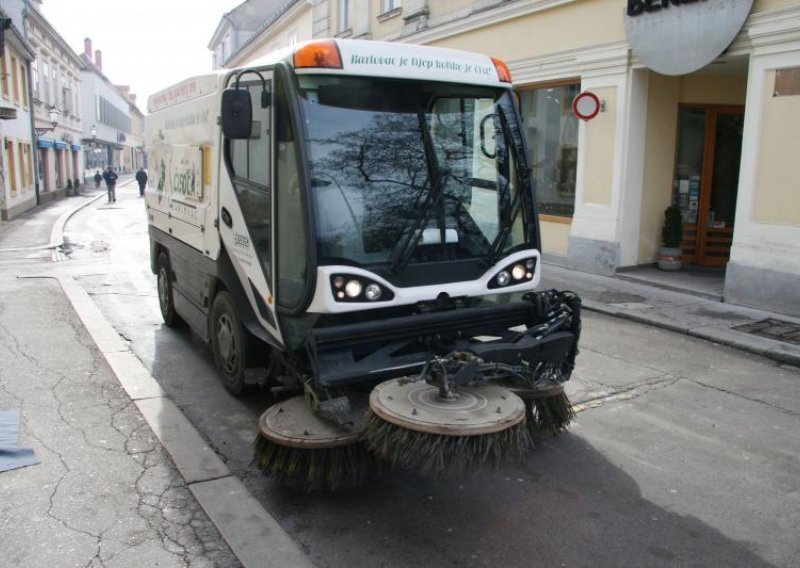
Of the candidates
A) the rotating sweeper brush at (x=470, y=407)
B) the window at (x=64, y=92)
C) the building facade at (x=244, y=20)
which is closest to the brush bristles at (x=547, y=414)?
the rotating sweeper brush at (x=470, y=407)

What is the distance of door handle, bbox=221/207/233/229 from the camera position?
5.12 meters

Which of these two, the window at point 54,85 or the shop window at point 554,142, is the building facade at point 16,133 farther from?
the shop window at point 554,142

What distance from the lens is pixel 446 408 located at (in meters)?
3.51

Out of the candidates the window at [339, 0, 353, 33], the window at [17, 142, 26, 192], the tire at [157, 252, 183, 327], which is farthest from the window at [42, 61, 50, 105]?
the tire at [157, 252, 183, 327]

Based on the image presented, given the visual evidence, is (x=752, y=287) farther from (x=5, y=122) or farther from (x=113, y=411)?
(x=5, y=122)

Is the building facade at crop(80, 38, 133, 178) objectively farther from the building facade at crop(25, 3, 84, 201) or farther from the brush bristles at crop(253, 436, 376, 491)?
the brush bristles at crop(253, 436, 376, 491)

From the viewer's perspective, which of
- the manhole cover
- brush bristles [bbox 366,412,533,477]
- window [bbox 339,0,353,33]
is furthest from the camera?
window [bbox 339,0,353,33]

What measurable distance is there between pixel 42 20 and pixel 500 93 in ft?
112

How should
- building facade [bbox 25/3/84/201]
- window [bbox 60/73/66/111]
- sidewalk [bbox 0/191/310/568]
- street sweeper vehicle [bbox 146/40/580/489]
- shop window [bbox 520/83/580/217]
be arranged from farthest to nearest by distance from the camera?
window [bbox 60/73/66/111] < building facade [bbox 25/3/84/201] < shop window [bbox 520/83/580/217] < street sweeper vehicle [bbox 146/40/580/489] < sidewalk [bbox 0/191/310/568]

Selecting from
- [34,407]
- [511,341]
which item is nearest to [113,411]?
[34,407]

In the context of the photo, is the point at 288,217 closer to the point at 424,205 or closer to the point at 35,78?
the point at 424,205

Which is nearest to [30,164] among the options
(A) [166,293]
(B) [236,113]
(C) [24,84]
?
(C) [24,84]

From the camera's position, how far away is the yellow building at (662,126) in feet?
29.4

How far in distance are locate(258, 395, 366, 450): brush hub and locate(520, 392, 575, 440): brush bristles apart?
3.97 feet
